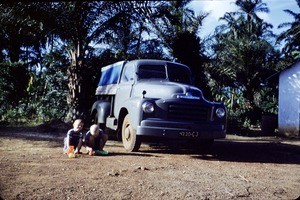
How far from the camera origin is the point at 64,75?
564 inches

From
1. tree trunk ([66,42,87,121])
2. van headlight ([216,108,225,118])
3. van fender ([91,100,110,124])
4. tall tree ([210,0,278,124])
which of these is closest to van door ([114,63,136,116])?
van fender ([91,100,110,124])

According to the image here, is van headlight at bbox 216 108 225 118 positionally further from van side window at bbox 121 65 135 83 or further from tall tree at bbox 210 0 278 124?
tall tree at bbox 210 0 278 124

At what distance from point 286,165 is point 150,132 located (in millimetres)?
2598

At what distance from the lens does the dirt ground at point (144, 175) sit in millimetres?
3592

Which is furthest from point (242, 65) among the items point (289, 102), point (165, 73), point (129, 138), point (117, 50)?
point (129, 138)

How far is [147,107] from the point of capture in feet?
20.1

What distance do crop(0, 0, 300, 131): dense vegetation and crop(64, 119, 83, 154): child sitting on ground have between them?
2.13 metres

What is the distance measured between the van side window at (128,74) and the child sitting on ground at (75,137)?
219 centimetres

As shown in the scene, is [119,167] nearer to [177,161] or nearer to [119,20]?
[177,161]

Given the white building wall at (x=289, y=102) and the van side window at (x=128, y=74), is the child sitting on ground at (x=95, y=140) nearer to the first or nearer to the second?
the van side window at (x=128, y=74)

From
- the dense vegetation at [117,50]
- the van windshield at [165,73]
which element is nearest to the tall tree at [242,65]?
the dense vegetation at [117,50]

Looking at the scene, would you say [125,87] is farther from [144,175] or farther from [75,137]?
[144,175]

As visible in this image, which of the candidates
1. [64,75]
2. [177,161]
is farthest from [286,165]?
[64,75]

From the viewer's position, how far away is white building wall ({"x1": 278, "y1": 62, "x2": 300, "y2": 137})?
14.9 meters
